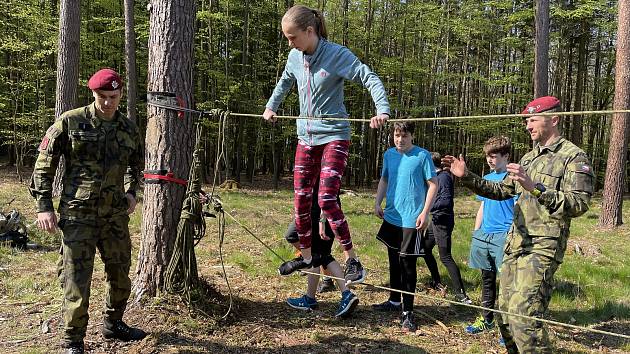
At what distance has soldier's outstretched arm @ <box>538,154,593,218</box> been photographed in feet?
8.95

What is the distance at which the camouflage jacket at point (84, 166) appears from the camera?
316 cm

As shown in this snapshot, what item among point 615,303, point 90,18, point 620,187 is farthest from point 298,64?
point 90,18

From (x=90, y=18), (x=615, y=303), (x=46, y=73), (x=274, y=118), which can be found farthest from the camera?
(x=90, y=18)

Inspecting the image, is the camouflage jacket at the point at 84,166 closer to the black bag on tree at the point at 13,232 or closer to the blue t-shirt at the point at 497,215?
the blue t-shirt at the point at 497,215

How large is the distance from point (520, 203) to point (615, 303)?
3300 mm

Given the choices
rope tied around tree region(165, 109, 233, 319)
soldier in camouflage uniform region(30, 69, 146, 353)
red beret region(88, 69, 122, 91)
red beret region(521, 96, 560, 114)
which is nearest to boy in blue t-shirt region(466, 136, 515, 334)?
red beret region(521, 96, 560, 114)

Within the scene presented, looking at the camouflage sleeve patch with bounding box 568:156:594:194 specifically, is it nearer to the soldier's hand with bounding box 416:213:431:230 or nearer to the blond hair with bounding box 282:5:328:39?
the soldier's hand with bounding box 416:213:431:230

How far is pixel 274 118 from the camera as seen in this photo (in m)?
3.82

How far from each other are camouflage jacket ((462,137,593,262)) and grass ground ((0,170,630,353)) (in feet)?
4.93

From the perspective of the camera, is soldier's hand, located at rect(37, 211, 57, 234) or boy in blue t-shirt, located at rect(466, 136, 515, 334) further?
boy in blue t-shirt, located at rect(466, 136, 515, 334)

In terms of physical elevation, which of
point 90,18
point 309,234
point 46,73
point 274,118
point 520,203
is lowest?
point 309,234

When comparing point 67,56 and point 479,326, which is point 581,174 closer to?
point 479,326

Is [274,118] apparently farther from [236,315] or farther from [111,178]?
[236,315]

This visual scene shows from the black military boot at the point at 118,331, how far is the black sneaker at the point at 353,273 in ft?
5.70
